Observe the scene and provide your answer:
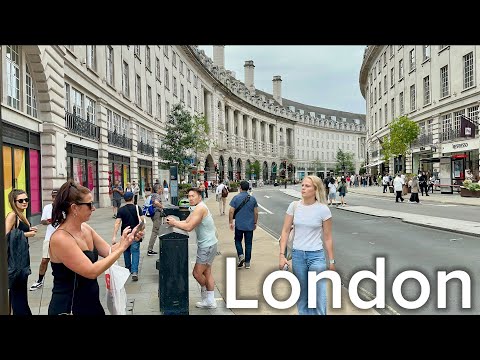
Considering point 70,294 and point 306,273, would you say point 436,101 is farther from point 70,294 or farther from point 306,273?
point 70,294

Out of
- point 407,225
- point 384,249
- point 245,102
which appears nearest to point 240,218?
point 384,249

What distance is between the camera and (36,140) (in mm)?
17344

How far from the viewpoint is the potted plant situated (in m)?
25.4

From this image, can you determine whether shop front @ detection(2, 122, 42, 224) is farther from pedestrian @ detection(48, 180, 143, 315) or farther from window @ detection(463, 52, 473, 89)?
window @ detection(463, 52, 473, 89)

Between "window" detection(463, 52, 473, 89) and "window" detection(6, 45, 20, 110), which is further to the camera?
"window" detection(463, 52, 473, 89)

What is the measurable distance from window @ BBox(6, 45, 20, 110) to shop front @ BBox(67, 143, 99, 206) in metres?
5.00

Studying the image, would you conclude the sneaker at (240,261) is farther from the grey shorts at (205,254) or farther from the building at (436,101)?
the building at (436,101)

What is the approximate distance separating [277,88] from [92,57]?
9636cm

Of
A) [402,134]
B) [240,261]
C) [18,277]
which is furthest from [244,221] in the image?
[402,134]

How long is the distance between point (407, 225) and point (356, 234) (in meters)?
2.67

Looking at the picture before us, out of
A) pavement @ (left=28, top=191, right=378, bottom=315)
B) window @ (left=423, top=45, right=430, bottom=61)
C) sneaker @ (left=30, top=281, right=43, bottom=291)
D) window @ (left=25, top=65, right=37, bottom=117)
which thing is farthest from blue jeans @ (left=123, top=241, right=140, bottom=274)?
window @ (left=423, top=45, right=430, bottom=61)

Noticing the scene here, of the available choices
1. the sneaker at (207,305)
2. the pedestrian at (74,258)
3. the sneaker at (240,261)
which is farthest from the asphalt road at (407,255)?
the pedestrian at (74,258)

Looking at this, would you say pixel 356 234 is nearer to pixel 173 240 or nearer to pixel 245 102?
pixel 173 240

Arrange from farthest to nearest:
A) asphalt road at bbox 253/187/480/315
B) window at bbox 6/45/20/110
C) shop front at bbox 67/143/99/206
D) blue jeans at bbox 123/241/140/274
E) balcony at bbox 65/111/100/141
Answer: shop front at bbox 67/143/99/206 → balcony at bbox 65/111/100/141 → window at bbox 6/45/20/110 → blue jeans at bbox 123/241/140/274 → asphalt road at bbox 253/187/480/315
